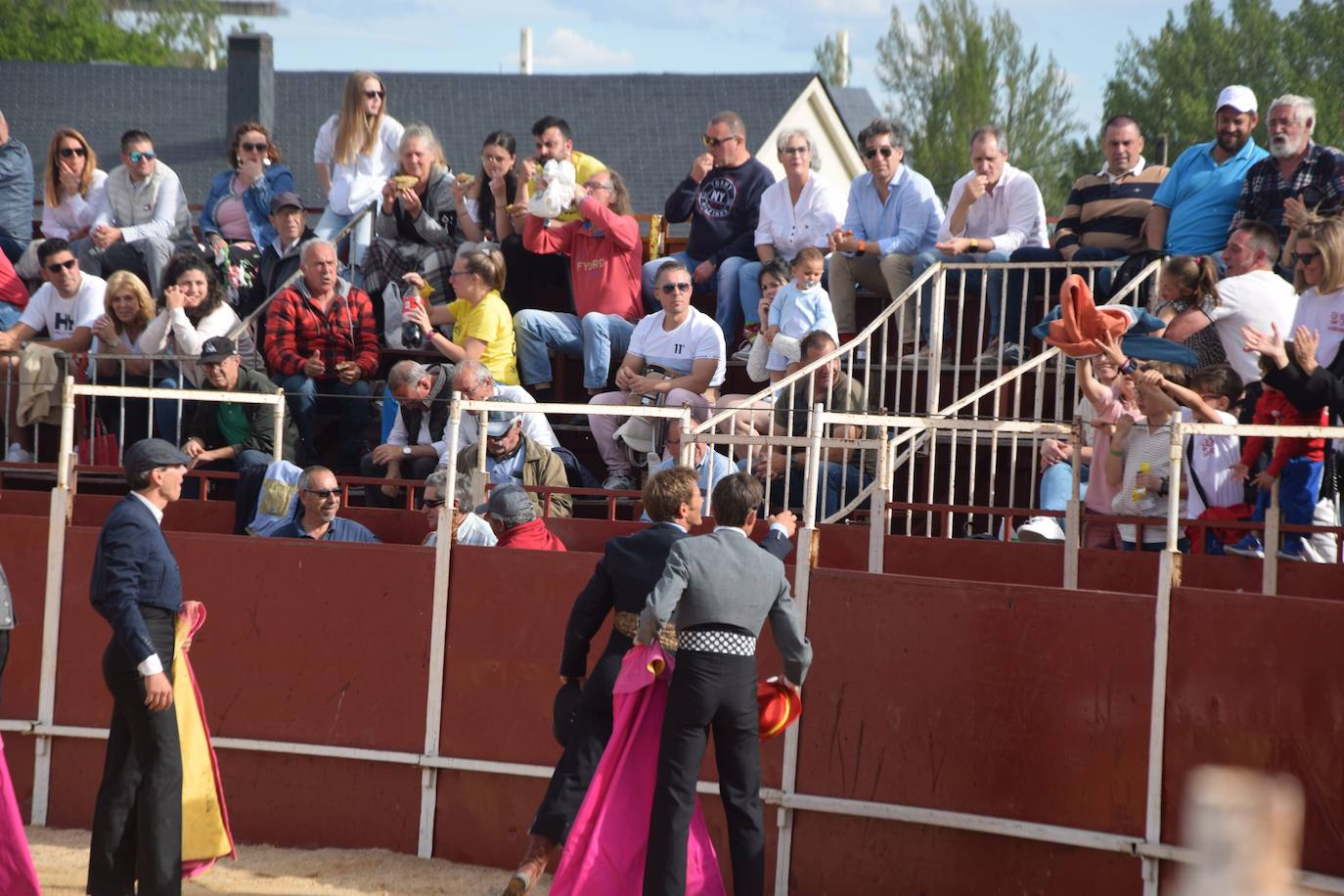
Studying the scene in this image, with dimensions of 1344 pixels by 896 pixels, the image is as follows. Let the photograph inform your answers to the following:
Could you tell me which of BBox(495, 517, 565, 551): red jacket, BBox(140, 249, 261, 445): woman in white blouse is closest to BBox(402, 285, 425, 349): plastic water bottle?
BBox(140, 249, 261, 445): woman in white blouse

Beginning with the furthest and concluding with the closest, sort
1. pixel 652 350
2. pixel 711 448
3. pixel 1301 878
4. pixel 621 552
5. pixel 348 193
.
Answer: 1. pixel 348 193
2. pixel 652 350
3. pixel 711 448
4. pixel 621 552
5. pixel 1301 878

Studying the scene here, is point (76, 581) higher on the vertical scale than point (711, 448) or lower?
lower

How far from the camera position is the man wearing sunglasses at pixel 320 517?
28.2ft

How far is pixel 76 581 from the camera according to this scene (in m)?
8.64

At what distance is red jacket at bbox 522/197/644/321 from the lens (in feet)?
37.7

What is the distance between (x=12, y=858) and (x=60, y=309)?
591cm

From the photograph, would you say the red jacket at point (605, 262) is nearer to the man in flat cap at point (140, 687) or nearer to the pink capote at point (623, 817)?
the man in flat cap at point (140, 687)

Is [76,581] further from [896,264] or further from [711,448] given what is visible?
[896,264]

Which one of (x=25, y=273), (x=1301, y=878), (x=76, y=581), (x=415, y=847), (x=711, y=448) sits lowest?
(x=415, y=847)

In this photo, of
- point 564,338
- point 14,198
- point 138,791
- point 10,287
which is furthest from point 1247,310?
point 14,198

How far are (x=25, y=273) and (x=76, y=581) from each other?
16.5 ft

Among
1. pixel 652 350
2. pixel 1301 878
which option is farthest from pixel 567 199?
pixel 1301 878

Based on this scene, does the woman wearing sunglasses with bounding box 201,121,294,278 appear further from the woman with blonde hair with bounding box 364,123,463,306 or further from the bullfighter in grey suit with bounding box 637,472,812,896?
the bullfighter in grey suit with bounding box 637,472,812,896

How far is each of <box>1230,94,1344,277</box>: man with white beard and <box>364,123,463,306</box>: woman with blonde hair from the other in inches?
213
